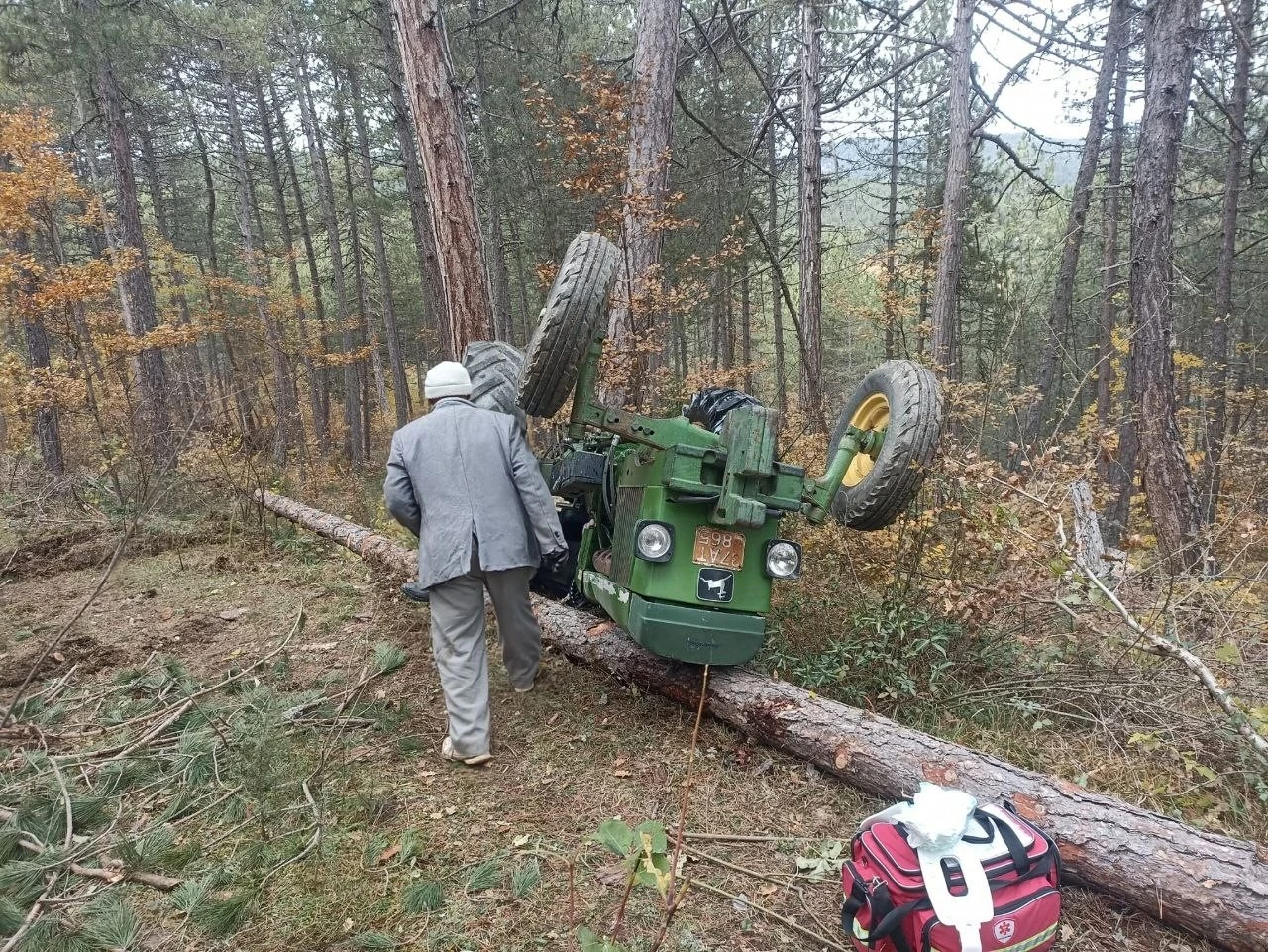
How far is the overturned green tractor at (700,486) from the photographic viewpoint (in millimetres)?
3393

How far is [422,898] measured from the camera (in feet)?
8.71

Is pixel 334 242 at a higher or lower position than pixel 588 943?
higher

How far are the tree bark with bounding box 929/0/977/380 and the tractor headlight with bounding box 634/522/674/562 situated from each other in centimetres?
920

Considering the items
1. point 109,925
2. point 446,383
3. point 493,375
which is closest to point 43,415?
point 493,375

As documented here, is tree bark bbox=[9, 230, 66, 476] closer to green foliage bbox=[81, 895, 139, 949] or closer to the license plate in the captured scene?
green foliage bbox=[81, 895, 139, 949]

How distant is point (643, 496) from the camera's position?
3.79 metres

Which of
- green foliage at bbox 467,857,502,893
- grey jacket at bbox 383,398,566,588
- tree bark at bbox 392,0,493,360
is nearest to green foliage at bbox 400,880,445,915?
green foliage at bbox 467,857,502,893

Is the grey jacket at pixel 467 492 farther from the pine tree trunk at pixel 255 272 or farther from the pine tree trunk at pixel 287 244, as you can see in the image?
the pine tree trunk at pixel 287 244

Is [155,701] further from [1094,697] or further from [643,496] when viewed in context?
[1094,697]

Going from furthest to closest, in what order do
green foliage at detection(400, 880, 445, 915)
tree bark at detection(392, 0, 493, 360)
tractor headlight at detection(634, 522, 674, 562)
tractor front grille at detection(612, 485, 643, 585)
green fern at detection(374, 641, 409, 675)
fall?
tree bark at detection(392, 0, 493, 360), green fern at detection(374, 641, 409, 675), tractor front grille at detection(612, 485, 643, 585), tractor headlight at detection(634, 522, 674, 562), green foliage at detection(400, 880, 445, 915)

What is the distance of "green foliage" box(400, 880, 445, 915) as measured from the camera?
8.63ft

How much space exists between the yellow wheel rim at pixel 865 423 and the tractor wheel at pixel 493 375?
211 cm

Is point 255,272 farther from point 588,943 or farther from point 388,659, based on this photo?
point 588,943

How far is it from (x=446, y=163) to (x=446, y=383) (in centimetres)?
256
